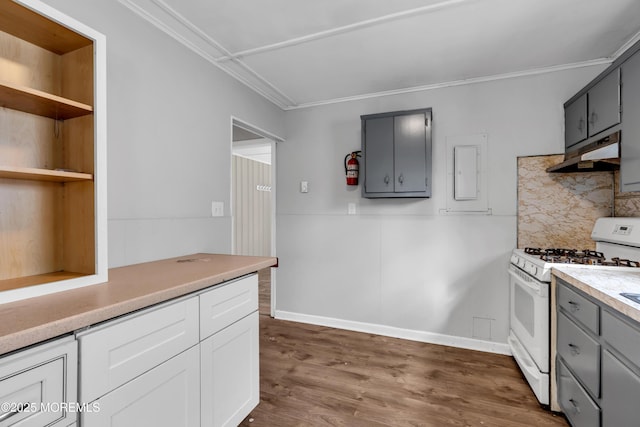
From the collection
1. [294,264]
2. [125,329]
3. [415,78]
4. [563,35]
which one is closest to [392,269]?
[294,264]

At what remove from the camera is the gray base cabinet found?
44.3 inches

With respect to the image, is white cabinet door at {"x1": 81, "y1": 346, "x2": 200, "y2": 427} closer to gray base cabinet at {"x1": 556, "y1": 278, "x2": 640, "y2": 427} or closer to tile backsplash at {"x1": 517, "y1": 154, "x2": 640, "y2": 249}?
gray base cabinet at {"x1": 556, "y1": 278, "x2": 640, "y2": 427}

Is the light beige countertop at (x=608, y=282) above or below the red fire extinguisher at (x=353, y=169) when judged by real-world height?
below

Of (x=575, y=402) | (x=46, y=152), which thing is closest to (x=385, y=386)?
(x=575, y=402)

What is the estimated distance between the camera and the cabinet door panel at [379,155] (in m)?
2.79

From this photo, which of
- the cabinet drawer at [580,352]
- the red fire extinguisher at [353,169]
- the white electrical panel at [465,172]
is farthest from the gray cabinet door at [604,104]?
the red fire extinguisher at [353,169]

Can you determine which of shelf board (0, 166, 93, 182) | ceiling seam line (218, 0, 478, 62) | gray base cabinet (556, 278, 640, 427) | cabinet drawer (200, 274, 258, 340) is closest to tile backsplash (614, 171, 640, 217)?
gray base cabinet (556, 278, 640, 427)

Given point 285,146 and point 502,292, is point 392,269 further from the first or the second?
point 285,146

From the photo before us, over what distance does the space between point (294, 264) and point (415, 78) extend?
228cm

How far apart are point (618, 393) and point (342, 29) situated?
2.34 metres

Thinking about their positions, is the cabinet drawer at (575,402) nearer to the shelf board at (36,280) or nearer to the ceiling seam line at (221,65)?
the shelf board at (36,280)

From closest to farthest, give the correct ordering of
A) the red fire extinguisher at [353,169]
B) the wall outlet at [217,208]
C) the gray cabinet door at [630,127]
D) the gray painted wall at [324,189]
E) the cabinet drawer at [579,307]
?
1. the cabinet drawer at [579,307]
2. the gray cabinet door at [630,127]
3. the gray painted wall at [324,189]
4. the wall outlet at [217,208]
5. the red fire extinguisher at [353,169]

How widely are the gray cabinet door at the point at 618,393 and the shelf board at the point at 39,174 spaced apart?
7.41 ft

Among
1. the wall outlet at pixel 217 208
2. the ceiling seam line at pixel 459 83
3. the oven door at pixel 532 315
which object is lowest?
the oven door at pixel 532 315
